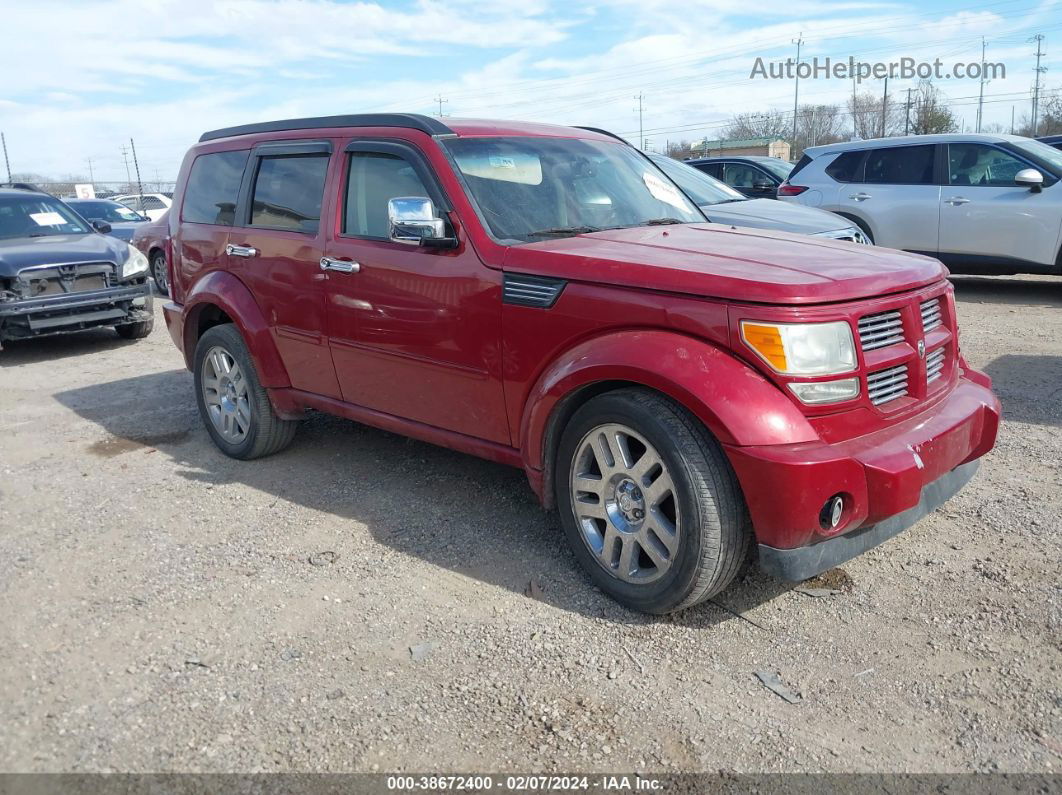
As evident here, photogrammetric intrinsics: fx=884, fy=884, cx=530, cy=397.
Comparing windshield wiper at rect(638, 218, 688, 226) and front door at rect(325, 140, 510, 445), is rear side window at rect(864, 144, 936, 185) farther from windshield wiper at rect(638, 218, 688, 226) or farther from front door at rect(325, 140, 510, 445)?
front door at rect(325, 140, 510, 445)

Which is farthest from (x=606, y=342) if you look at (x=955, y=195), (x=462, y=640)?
(x=955, y=195)

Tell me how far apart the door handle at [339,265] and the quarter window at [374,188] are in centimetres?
15

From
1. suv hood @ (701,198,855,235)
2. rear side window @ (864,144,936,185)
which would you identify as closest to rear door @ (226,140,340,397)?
suv hood @ (701,198,855,235)

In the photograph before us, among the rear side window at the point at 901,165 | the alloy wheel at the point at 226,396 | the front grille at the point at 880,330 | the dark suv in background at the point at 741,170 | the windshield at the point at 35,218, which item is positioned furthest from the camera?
the dark suv in background at the point at 741,170

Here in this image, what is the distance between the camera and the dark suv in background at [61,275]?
8.77m

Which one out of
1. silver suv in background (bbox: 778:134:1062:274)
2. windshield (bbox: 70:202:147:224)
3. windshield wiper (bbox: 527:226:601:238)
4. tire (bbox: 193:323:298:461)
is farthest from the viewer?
windshield (bbox: 70:202:147:224)

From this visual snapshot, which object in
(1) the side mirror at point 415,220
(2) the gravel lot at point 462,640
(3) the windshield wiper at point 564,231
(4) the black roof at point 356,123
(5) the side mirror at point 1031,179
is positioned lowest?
(2) the gravel lot at point 462,640

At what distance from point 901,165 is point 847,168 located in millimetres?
653

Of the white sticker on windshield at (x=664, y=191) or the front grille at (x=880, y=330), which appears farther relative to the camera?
the white sticker on windshield at (x=664, y=191)

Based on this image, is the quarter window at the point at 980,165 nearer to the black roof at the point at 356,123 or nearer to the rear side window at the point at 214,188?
the black roof at the point at 356,123

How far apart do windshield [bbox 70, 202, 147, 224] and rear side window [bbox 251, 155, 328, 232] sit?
43.1ft

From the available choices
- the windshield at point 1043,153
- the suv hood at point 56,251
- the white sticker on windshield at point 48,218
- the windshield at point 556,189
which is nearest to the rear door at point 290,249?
the windshield at point 556,189

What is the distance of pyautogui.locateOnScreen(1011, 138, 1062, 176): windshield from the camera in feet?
31.5

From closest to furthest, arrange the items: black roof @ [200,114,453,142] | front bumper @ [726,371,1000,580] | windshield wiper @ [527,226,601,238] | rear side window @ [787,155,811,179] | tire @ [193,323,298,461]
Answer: front bumper @ [726,371,1000,580] → windshield wiper @ [527,226,601,238] → black roof @ [200,114,453,142] → tire @ [193,323,298,461] → rear side window @ [787,155,811,179]
